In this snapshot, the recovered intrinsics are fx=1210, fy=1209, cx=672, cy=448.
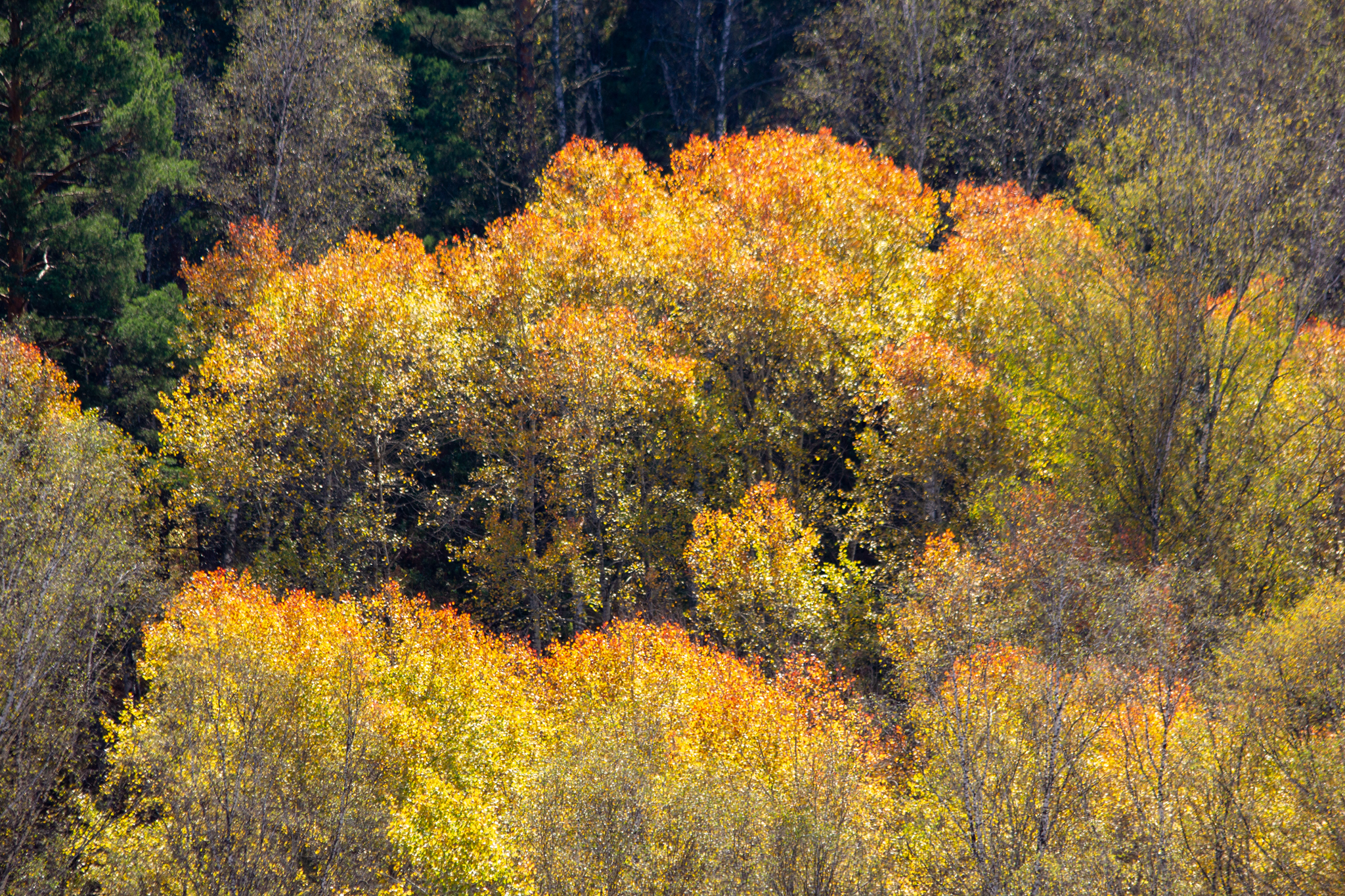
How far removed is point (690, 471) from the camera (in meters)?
38.9

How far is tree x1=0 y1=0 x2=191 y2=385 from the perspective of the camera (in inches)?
1422

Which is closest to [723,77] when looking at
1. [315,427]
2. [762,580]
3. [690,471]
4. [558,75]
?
[558,75]

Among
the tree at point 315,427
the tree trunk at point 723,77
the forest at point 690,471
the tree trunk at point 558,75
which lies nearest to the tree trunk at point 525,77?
the forest at point 690,471

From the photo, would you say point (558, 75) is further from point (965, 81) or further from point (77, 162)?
point (77, 162)

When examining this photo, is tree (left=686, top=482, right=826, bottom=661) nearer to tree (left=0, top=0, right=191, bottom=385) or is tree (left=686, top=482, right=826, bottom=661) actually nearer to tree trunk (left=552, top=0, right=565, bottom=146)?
tree (left=0, top=0, right=191, bottom=385)

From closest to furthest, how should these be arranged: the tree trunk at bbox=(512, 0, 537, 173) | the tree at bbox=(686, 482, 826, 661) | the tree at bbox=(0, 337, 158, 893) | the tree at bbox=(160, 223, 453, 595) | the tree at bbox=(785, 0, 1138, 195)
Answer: the tree at bbox=(0, 337, 158, 893) < the tree at bbox=(686, 482, 826, 661) < the tree at bbox=(160, 223, 453, 595) < the tree at bbox=(785, 0, 1138, 195) < the tree trunk at bbox=(512, 0, 537, 173)

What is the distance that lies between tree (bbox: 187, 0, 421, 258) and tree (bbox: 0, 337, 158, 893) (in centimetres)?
1345

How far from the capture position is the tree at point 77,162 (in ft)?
119

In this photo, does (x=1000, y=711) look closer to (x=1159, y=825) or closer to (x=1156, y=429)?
(x=1159, y=825)

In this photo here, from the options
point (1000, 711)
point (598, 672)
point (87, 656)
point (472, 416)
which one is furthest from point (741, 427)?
point (87, 656)

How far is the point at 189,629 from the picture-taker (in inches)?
1240

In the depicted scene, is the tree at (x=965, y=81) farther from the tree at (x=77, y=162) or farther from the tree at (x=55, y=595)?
the tree at (x=55, y=595)

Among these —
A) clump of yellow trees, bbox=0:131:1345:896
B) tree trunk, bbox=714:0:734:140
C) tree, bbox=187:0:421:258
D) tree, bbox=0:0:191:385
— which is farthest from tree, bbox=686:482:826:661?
tree trunk, bbox=714:0:734:140

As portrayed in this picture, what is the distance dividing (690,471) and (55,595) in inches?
726
